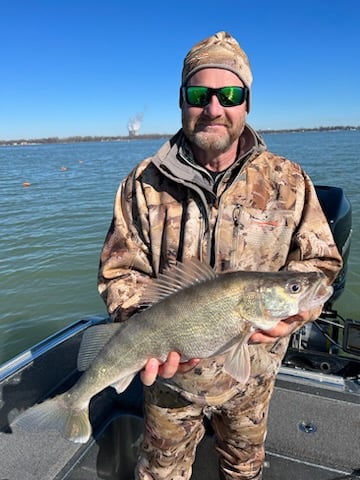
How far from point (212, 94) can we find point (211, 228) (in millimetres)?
923

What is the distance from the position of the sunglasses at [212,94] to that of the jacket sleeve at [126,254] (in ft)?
2.20

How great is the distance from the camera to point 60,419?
2557 mm

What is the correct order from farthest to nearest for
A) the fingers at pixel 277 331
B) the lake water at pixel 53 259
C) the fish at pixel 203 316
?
1. the lake water at pixel 53 259
2. the fingers at pixel 277 331
3. the fish at pixel 203 316

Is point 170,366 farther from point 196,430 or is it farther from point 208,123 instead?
point 208,123

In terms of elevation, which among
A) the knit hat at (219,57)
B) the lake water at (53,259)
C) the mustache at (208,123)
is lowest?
the lake water at (53,259)

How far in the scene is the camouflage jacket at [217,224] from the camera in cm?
276

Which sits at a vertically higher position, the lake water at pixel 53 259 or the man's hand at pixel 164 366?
the man's hand at pixel 164 366

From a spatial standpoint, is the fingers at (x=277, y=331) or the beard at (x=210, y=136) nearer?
the fingers at (x=277, y=331)

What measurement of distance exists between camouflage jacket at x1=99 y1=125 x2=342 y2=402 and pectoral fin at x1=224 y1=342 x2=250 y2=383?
0.60 m

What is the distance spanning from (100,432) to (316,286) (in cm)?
241

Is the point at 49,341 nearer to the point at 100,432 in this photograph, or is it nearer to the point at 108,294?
the point at 100,432

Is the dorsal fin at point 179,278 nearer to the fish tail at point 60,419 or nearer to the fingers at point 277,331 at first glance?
the fingers at point 277,331

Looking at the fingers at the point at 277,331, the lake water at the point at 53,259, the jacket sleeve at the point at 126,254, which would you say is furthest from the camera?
the lake water at the point at 53,259

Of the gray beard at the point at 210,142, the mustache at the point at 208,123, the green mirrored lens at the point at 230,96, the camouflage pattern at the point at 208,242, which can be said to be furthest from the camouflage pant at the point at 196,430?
the green mirrored lens at the point at 230,96
